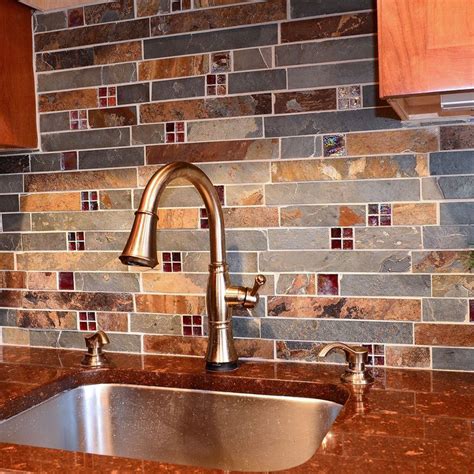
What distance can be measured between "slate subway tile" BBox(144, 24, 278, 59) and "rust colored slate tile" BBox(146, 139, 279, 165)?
220 millimetres

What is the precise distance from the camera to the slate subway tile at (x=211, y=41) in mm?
1466

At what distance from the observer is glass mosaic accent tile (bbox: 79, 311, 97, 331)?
65.1 inches

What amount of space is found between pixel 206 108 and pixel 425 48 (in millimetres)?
652

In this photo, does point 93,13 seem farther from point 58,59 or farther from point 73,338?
point 73,338

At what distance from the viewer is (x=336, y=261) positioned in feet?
4.70

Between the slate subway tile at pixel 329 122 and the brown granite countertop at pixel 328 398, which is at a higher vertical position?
the slate subway tile at pixel 329 122

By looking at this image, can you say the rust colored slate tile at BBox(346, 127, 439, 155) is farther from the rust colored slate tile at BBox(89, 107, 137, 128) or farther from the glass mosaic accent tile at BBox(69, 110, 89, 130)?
the glass mosaic accent tile at BBox(69, 110, 89, 130)

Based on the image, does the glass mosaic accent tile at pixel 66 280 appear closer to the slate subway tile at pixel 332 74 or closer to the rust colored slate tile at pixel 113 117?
the rust colored slate tile at pixel 113 117

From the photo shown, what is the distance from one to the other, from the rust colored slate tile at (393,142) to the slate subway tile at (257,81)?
0.67 feet

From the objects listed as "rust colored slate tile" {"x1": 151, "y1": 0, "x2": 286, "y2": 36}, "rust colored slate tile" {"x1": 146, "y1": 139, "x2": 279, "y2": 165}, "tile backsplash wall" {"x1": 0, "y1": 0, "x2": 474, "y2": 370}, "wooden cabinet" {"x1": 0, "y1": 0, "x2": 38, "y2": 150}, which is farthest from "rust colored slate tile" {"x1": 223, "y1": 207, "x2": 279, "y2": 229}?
"wooden cabinet" {"x1": 0, "y1": 0, "x2": 38, "y2": 150}

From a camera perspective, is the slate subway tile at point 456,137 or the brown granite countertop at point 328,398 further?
the slate subway tile at point 456,137

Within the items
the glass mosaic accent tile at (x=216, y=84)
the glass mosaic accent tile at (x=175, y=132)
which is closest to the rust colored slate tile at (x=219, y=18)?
the glass mosaic accent tile at (x=216, y=84)

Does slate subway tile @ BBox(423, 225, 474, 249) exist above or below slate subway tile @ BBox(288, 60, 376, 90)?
below

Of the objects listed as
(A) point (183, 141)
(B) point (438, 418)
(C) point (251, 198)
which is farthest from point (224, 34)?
(B) point (438, 418)
